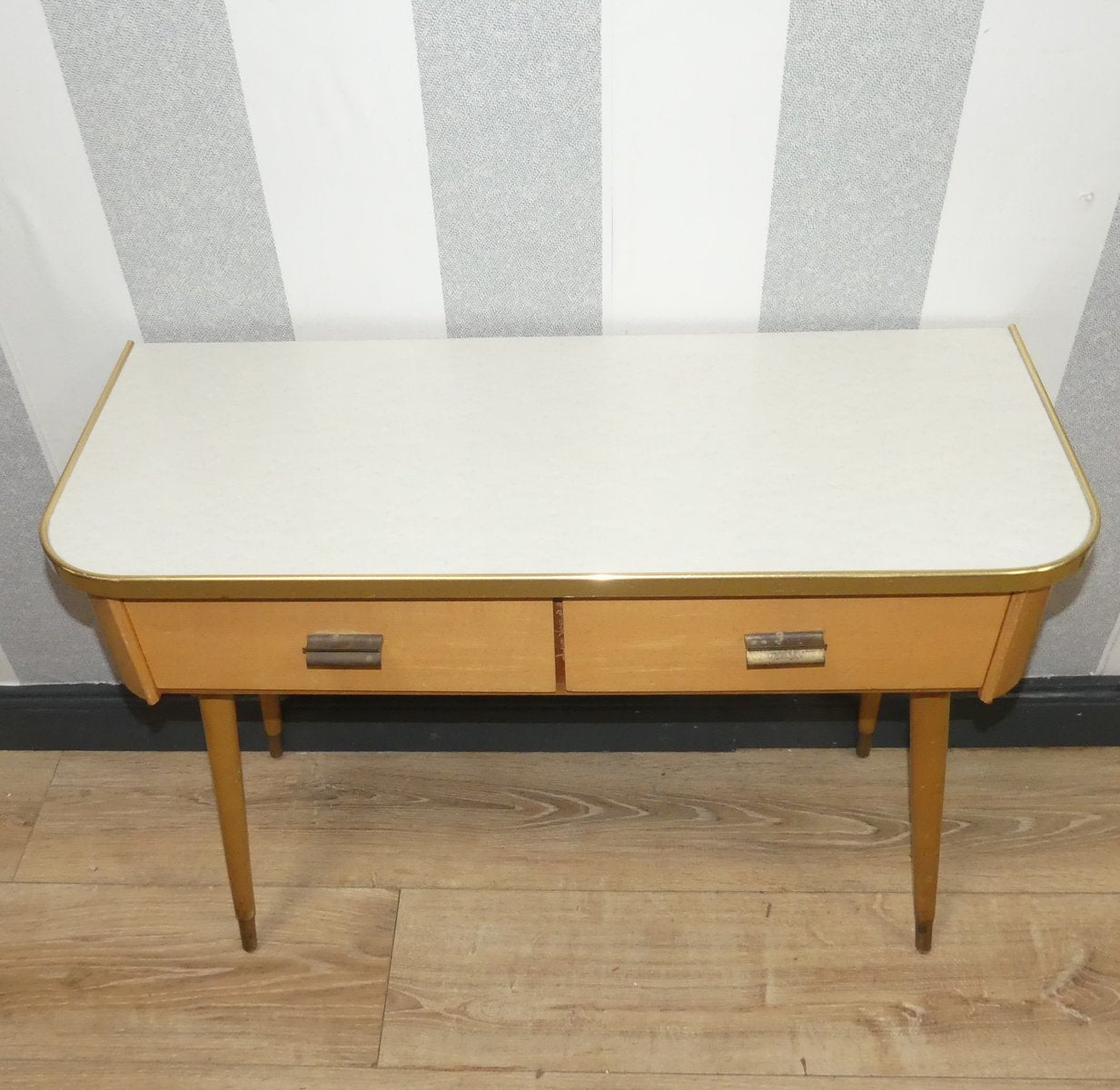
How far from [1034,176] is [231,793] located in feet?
3.69

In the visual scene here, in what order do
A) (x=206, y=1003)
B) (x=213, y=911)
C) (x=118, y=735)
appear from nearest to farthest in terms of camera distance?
(x=206, y=1003) < (x=213, y=911) < (x=118, y=735)

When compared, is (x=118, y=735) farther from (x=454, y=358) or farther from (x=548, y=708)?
(x=454, y=358)

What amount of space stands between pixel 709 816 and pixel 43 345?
1.09 meters

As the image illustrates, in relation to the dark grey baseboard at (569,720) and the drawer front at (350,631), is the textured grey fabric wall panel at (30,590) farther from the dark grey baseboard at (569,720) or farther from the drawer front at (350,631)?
the drawer front at (350,631)

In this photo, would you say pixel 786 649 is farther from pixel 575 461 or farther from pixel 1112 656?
pixel 1112 656

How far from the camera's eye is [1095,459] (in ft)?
4.71

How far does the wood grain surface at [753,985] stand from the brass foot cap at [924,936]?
16 millimetres

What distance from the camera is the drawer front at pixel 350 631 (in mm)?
1062

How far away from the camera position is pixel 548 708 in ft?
5.58

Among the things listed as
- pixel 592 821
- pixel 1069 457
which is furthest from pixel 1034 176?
pixel 592 821

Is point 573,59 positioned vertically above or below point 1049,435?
above

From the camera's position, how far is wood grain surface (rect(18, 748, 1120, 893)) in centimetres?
156

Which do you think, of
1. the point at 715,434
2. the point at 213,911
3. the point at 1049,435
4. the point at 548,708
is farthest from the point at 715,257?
the point at 213,911

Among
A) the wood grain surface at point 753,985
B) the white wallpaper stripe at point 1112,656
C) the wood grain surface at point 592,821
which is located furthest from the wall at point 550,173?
the wood grain surface at point 753,985
